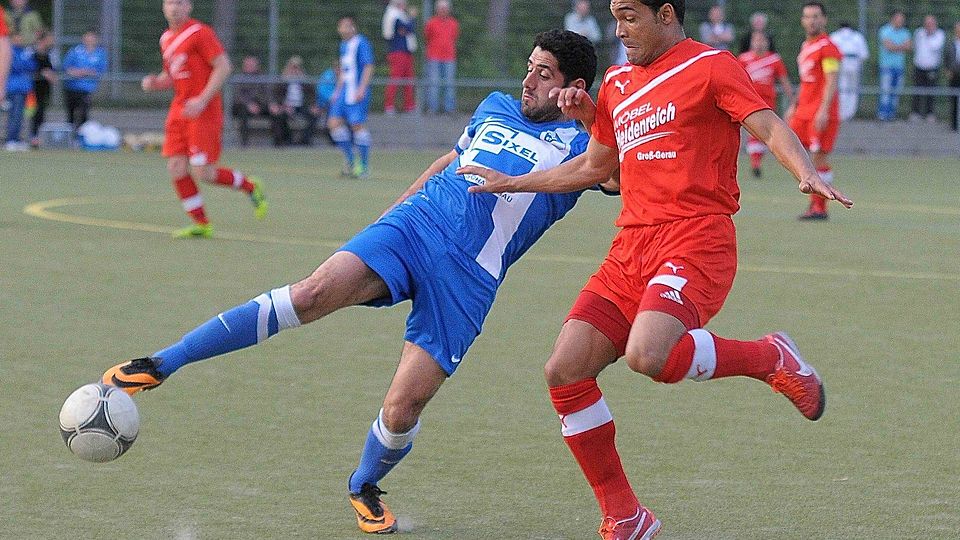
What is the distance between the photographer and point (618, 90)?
5.18 metres

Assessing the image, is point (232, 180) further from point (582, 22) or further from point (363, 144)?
point (582, 22)

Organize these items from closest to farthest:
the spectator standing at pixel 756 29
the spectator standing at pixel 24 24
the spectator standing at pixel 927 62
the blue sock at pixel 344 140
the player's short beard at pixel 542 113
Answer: the player's short beard at pixel 542 113 < the blue sock at pixel 344 140 < the spectator standing at pixel 756 29 < the spectator standing at pixel 24 24 < the spectator standing at pixel 927 62

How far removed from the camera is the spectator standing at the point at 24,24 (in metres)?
25.2

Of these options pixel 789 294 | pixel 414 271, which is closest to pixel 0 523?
pixel 414 271

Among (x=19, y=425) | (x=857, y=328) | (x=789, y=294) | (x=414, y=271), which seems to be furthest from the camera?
(x=789, y=294)

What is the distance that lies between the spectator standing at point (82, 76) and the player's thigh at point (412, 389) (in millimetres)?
21262

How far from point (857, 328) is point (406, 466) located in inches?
160

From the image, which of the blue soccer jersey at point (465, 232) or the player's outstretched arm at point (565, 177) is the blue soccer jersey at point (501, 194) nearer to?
the blue soccer jersey at point (465, 232)

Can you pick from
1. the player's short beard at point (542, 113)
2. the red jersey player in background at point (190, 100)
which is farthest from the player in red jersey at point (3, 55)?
the player's short beard at point (542, 113)

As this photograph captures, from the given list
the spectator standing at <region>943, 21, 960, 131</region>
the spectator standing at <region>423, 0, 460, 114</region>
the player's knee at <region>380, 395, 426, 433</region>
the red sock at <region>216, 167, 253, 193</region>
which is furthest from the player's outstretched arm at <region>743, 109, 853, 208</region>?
the spectator standing at <region>943, 21, 960, 131</region>

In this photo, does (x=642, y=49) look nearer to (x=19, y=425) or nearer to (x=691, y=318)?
(x=691, y=318)

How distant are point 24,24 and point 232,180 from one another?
13038 mm

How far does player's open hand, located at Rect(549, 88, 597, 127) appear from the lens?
16.9 feet

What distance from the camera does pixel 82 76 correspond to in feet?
83.3
